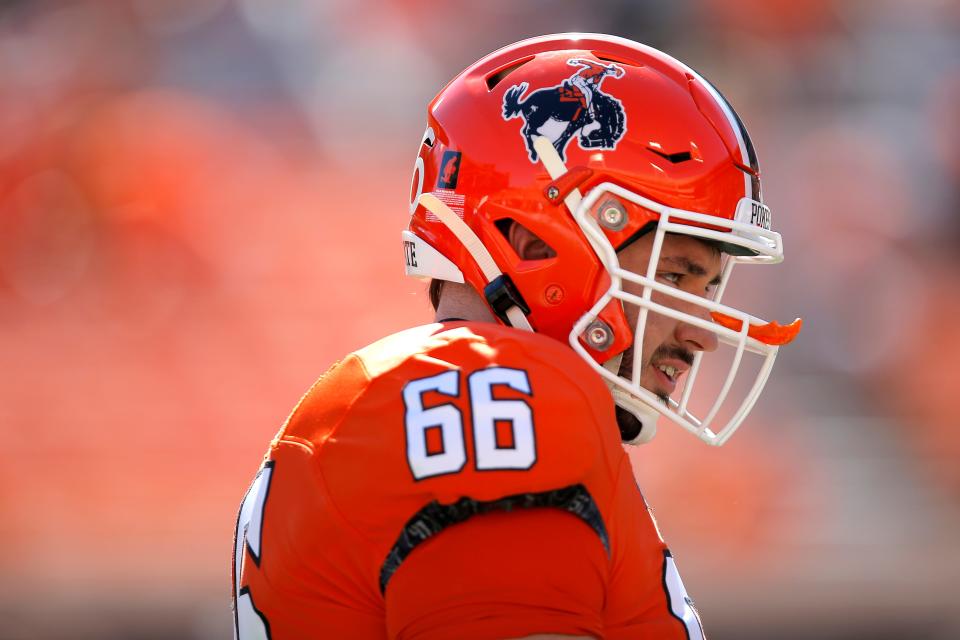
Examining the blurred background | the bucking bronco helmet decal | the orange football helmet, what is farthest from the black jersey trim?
the blurred background

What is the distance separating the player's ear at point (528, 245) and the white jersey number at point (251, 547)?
1.53 ft

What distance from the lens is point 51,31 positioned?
16.0 feet

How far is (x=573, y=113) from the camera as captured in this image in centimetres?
147

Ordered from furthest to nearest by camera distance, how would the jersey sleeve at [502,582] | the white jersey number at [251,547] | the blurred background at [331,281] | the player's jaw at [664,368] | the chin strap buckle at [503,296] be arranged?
the blurred background at [331,281], the player's jaw at [664,368], the chin strap buckle at [503,296], the white jersey number at [251,547], the jersey sleeve at [502,582]

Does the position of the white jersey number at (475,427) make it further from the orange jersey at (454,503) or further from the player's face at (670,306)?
the player's face at (670,306)

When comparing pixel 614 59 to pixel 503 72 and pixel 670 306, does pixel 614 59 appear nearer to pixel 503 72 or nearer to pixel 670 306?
pixel 503 72

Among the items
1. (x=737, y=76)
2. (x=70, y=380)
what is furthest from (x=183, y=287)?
(x=737, y=76)

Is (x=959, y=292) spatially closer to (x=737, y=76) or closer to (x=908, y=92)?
(x=908, y=92)

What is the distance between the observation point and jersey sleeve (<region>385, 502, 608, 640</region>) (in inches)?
38.8

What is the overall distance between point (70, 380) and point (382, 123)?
177cm

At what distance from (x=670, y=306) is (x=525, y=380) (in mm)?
489

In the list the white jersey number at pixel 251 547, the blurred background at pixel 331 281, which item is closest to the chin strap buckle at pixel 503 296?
the white jersey number at pixel 251 547

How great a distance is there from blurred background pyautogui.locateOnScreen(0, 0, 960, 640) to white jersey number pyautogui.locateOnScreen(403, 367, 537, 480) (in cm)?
311

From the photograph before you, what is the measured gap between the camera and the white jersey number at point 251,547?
3.97 ft
